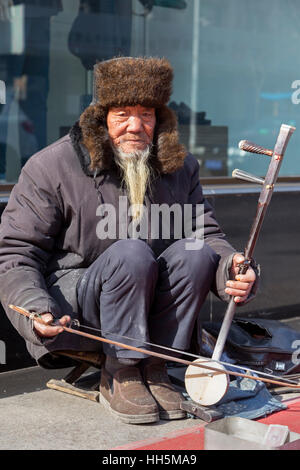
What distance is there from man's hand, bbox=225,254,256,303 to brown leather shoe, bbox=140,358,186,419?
400mm

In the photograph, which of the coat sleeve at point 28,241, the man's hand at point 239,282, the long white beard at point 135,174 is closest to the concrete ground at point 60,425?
the coat sleeve at point 28,241

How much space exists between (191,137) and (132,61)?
6.07 feet

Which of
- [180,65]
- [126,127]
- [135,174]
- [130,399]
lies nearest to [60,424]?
[130,399]

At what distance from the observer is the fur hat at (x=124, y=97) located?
10.3 ft

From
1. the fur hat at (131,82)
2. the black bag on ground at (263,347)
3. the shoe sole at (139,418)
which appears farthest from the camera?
the black bag on ground at (263,347)

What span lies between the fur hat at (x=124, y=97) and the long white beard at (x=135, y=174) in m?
0.05

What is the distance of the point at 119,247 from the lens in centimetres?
297

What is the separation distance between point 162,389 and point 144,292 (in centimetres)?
43

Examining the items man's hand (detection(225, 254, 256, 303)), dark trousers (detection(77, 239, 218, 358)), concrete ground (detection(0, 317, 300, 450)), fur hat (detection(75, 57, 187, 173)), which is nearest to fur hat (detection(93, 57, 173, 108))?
fur hat (detection(75, 57, 187, 173))

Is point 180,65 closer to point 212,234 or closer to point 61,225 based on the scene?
point 212,234

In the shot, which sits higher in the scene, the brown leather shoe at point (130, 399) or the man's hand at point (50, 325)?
the man's hand at point (50, 325)

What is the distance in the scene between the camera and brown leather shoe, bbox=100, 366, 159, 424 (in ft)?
9.79

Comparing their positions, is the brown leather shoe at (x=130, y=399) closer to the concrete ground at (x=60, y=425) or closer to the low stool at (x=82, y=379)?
the concrete ground at (x=60, y=425)

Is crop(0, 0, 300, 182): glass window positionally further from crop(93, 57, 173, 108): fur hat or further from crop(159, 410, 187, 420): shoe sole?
crop(159, 410, 187, 420): shoe sole
